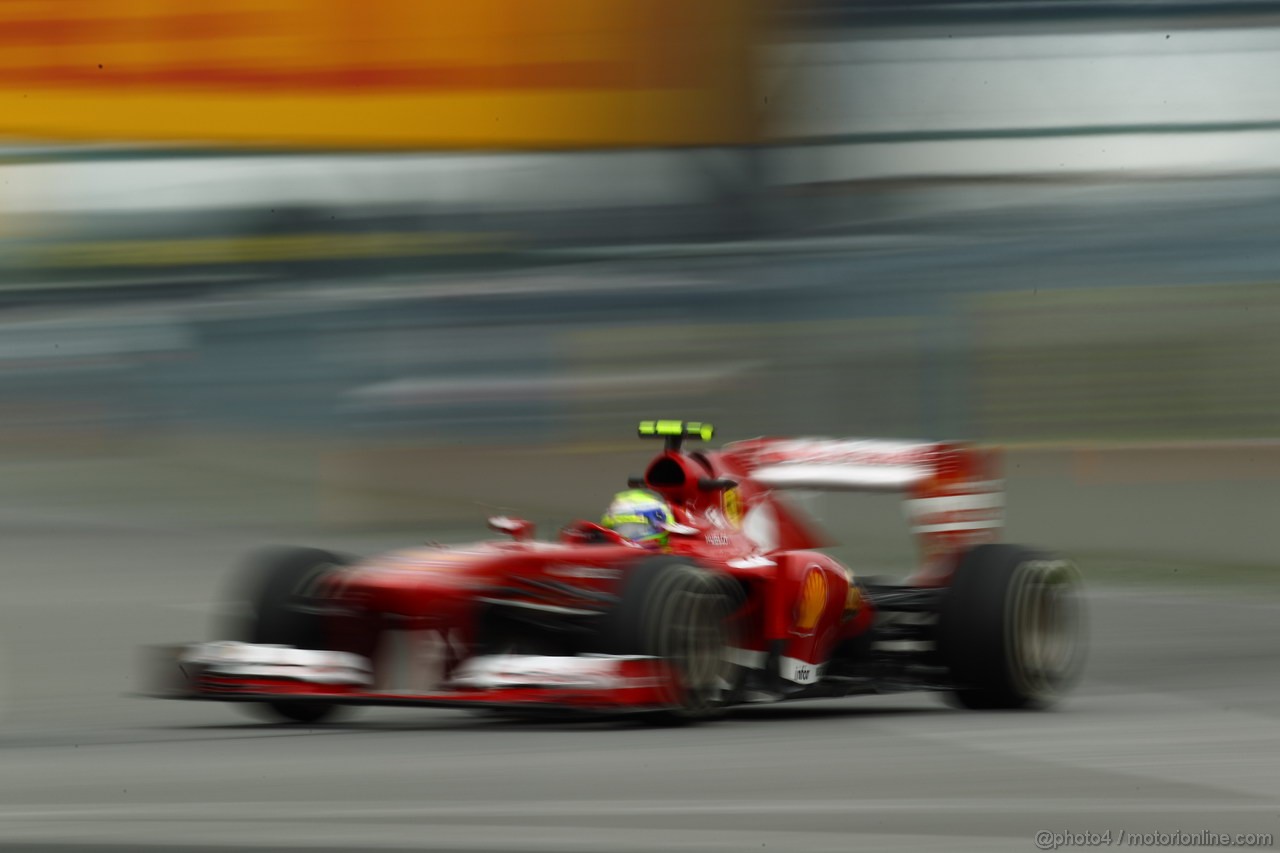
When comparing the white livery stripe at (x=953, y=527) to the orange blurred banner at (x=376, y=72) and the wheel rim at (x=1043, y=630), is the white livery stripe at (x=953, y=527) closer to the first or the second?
the wheel rim at (x=1043, y=630)

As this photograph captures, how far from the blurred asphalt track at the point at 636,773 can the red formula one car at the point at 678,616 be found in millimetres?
183

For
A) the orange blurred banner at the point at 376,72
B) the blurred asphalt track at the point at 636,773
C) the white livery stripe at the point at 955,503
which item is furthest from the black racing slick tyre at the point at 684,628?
the orange blurred banner at the point at 376,72

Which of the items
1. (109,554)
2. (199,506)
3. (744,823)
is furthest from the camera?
(199,506)

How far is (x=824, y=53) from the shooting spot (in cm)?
2353

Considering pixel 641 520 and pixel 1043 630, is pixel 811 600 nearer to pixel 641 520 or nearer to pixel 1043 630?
pixel 641 520

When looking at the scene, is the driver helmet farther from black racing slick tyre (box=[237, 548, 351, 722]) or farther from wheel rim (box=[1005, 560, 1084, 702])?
wheel rim (box=[1005, 560, 1084, 702])

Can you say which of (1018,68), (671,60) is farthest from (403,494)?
(1018,68)

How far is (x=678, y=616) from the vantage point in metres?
8.41

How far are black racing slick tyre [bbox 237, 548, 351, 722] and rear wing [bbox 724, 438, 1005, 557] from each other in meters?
2.31

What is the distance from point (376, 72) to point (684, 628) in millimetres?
15518

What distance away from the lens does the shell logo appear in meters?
9.40

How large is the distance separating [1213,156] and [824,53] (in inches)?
170

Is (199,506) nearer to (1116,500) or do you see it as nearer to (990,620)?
(1116,500)

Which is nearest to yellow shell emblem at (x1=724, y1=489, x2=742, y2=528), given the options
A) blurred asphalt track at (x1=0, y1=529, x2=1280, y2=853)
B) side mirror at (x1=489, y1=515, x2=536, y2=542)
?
blurred asphalt track at (x1=0, y1=529, x2=1280, y2=853)
